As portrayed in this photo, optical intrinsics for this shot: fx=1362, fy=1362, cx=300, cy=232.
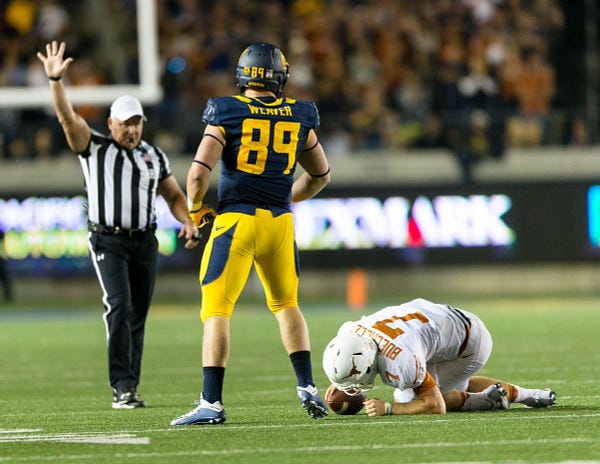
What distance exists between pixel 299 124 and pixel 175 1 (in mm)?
13392

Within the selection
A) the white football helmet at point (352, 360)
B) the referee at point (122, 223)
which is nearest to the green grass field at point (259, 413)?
the white football helmet at point (352, 360)

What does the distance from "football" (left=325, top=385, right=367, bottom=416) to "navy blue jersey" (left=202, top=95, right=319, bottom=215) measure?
872mm

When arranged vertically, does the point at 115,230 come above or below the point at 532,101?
below

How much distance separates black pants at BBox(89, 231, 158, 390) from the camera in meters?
7.34

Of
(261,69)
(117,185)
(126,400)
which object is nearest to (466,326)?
(261,69)

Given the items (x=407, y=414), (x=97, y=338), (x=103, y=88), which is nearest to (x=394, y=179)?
(x=103, y=88)

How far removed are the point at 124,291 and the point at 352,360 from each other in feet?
6.47

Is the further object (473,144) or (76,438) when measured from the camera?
(473,144)

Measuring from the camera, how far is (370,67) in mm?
18875

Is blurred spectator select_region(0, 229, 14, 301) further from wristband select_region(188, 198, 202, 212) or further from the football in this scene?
the football

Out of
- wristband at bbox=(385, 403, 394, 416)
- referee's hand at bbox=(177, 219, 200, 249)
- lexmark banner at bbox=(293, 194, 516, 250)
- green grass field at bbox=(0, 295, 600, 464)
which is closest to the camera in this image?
green grass field at bbox=(0, 295, 600, 464)

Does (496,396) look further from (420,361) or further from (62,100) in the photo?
(62,100)

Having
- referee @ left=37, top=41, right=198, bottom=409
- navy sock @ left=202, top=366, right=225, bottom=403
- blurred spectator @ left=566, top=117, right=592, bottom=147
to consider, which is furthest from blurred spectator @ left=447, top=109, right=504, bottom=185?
navy sock @ left=202, top=366, right=225, bottom=403

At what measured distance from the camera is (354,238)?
18094mm
